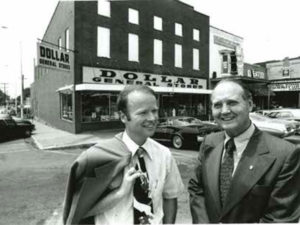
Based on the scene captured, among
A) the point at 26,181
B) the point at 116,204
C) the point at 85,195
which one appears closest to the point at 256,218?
the point at 116,204

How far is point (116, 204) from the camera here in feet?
5.45

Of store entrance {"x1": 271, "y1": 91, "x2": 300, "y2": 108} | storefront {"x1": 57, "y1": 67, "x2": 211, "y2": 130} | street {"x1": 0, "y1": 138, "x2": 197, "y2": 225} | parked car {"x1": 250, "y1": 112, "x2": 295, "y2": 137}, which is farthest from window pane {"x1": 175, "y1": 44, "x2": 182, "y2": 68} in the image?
store entrance {"x1": 271, "y1": 91, "x2": 300, "y2": 108}

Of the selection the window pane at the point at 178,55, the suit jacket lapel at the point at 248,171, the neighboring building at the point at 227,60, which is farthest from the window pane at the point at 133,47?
the suit jacket lapel at the point at 248,171

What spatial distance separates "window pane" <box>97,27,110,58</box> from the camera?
682 inches

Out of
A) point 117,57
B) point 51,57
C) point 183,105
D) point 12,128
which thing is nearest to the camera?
point 51,57

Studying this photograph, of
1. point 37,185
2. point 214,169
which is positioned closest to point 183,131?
point 37,185

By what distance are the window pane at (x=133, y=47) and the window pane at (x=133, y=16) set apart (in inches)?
40.0

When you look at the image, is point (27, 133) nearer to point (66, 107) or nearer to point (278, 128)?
point (66, 107)

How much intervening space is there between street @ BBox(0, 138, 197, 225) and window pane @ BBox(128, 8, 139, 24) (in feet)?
38.6

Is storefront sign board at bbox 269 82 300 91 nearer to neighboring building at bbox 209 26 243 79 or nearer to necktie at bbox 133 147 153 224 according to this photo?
neighboring building at bbox 209 26 243 79

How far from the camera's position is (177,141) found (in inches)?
441

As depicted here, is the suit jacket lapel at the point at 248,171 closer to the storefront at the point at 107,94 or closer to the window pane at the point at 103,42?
the storefront at the point at 107,94

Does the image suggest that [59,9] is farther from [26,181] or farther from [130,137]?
[130,137]

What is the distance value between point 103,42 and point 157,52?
4901mm
